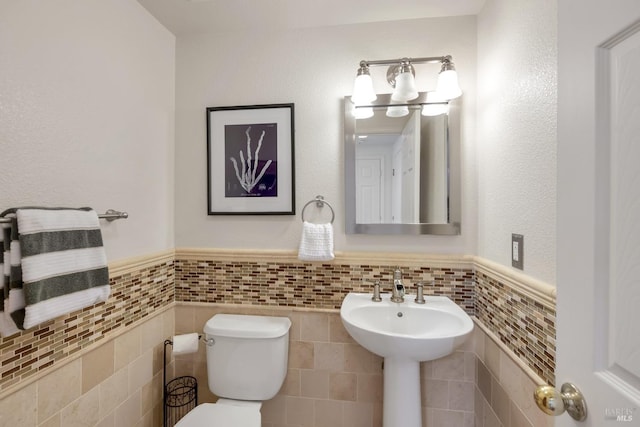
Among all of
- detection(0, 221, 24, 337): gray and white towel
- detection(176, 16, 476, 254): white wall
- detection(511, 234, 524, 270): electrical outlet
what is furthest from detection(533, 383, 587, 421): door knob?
detection(0, 221, 24, 337): gray and white towel

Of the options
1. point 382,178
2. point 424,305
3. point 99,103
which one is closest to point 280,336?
point 424,305

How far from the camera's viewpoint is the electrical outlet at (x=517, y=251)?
105 cm

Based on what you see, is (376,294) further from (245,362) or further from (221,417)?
(221,417)

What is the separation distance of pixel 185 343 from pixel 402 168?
1393mm

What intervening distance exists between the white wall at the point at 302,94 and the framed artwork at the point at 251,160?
0.15ft

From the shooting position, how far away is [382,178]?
4.74 ft

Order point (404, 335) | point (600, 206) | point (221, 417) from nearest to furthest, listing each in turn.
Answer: point (600, 206) < point (404, 335) < point (221, 417)

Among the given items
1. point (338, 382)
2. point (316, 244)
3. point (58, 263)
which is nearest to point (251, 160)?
point (316, 244)

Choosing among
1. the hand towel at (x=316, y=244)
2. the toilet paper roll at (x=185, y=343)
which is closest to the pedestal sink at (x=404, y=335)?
the hand towel at (x=316, y=244)

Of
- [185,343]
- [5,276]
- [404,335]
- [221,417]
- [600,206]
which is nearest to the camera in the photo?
[600,206]

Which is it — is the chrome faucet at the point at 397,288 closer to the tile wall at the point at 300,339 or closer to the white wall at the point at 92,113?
the tile wall at the point at 300,339

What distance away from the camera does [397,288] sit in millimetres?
1314

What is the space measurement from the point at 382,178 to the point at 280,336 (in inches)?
36.4

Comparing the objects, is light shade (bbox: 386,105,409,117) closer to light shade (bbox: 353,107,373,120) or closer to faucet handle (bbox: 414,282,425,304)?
light shade (bbox: 353,107,373,120)
